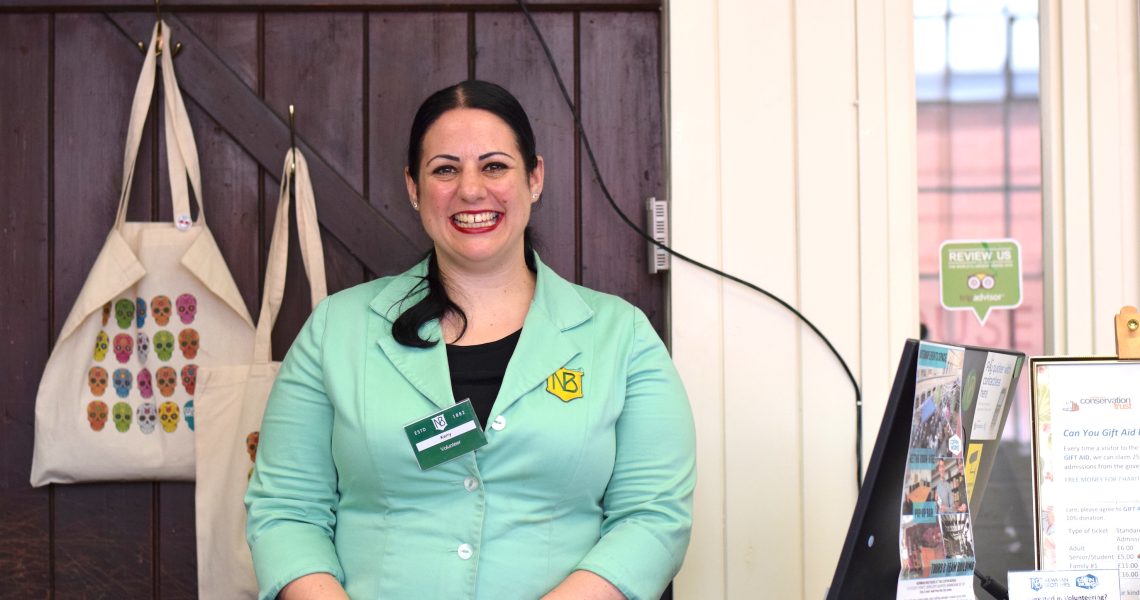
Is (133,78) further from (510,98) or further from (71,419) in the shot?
(510,98)

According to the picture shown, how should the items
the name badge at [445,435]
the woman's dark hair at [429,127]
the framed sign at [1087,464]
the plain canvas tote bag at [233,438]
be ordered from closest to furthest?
the framed sign at [1087,464] → the name badge at [445,435] → the woman's dark hair at [429,127] → the plain canvas tote bag at [233,438]

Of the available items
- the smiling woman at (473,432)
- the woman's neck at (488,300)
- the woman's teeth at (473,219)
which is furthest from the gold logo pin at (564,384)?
the woman's teeth at (473,219)

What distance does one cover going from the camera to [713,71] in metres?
1.87

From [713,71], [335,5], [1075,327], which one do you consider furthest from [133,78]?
[1075,327]

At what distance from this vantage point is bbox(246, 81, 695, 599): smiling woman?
4.81 feet

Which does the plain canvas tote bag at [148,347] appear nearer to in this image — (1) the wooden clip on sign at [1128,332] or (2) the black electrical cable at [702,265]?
(2) the black electrical cable at [702,265]

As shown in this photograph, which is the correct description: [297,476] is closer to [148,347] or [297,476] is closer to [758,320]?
[148,347]

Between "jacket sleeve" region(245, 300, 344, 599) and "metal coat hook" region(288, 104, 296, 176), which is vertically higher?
"metal coat hook" region(288, 104, 296, 176)

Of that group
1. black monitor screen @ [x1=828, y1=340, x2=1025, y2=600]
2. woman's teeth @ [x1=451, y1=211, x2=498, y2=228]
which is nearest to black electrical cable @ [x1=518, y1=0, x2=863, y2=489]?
woman's teeth @ [x1=451, y1=211, x2=498, y2=228]

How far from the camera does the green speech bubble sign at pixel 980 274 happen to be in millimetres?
1935

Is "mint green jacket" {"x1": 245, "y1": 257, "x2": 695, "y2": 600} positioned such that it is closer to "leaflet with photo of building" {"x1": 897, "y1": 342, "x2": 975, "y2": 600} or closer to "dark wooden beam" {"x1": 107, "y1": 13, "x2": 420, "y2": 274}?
"dark wooden beam" {"x1": 107, "y1": 13, "x2": 420, "y2": 274}

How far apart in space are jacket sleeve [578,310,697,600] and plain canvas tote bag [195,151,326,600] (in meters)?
0.62

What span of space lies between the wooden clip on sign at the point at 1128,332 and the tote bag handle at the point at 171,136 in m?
1.48

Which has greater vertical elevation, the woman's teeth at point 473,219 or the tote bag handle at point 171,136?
the tote bag handle at point 171,136
